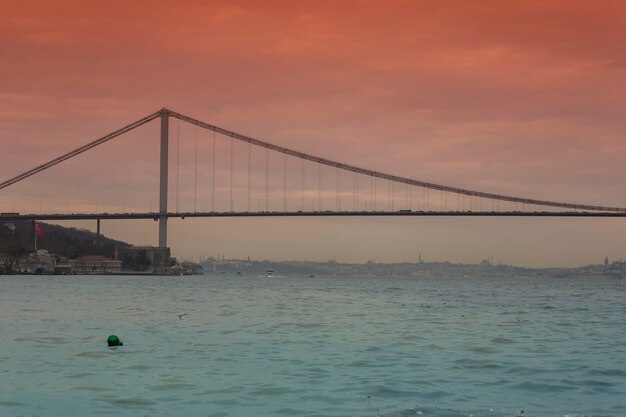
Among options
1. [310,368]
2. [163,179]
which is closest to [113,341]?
[310,368]

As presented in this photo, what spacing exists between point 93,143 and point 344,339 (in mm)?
112864

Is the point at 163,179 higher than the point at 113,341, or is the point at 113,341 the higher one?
the point at 163,179


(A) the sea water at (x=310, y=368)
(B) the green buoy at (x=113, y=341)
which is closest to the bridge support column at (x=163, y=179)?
(A) the sea water at (x=310, y=368)

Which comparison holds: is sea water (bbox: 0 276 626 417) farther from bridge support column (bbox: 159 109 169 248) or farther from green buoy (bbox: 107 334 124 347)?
bridge support column (bbox: 159 109 169 248)

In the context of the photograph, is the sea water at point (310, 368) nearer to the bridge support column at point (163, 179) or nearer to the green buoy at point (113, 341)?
the green buoy at point (113, 341)

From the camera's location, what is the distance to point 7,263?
185750mm

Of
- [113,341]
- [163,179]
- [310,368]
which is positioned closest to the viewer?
[310,368]

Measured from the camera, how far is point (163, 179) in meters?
124

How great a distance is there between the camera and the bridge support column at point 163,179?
114 meters

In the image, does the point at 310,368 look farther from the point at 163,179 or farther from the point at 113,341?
the point at 163,179

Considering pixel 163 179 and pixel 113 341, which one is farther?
pixel 163 179

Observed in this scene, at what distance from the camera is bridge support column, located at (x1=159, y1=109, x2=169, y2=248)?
11412 centimetres

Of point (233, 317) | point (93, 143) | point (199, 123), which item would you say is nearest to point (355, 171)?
point (199, 123)

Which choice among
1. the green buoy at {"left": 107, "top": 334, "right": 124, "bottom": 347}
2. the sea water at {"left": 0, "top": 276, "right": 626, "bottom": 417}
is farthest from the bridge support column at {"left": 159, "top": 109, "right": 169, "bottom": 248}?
the green buoy at {"left": 107, "top": 334, "right": 124, "bottom": 347}
